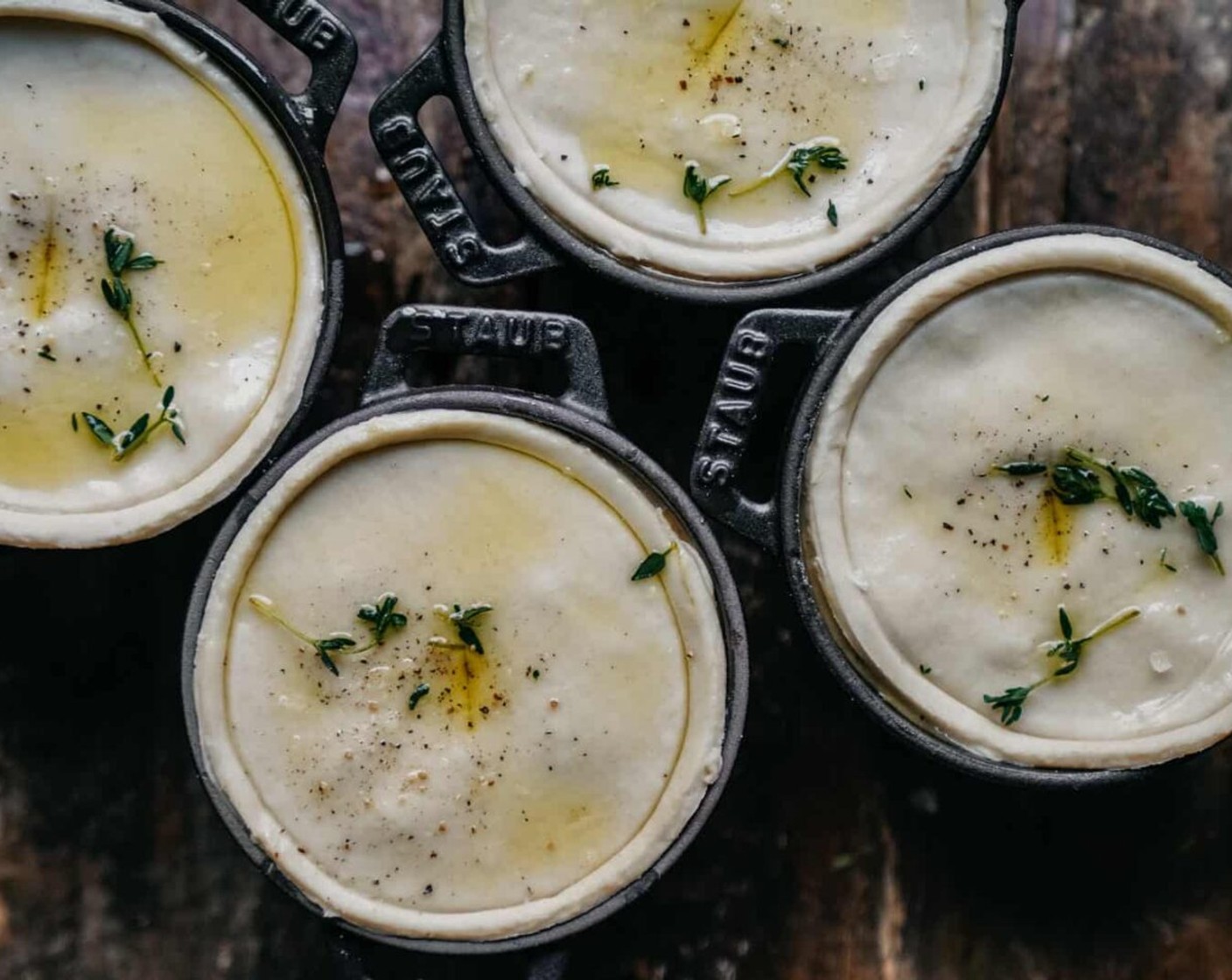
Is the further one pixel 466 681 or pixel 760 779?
pixel 760 779

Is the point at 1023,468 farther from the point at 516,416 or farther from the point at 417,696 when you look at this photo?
the point at 417,696

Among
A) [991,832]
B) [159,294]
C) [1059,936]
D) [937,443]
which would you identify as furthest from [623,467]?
[1059,936]

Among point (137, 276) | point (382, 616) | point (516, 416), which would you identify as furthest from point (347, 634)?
point (137, 276)

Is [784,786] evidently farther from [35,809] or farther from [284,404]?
[35,809]

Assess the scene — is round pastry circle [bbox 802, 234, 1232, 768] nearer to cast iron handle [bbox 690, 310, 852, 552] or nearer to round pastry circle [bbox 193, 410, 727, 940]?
cast iron handle [bbox 690, 310, 852, 552]

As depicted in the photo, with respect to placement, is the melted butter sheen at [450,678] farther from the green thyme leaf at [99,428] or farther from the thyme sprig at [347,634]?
the green thyme leaf at [99,428]
